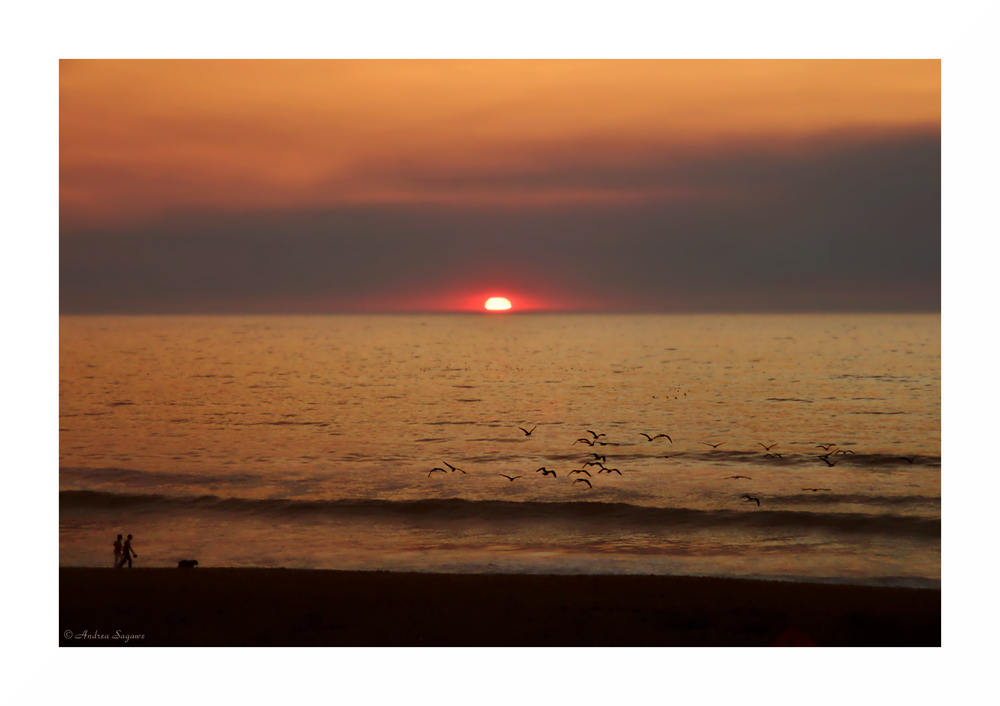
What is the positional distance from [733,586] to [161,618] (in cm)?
1011

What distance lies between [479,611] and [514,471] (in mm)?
13451

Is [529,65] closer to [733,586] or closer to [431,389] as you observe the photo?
[733,586]

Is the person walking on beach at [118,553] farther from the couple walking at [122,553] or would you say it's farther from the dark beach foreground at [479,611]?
the dark beach foreground at [479,611]

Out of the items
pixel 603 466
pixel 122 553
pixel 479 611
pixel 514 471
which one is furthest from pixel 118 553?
pixel 603 466

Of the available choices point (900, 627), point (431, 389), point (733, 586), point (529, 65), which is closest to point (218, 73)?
point (529, 65)

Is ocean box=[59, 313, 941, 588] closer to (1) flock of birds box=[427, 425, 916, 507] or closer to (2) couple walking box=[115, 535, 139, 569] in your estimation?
(1) flock of birds box=[427, 425, 916, 507]

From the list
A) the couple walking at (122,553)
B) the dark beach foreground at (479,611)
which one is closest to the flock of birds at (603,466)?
the dark beach foreground at (479,611)

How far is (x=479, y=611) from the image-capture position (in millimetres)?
12625

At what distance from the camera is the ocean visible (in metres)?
17.4

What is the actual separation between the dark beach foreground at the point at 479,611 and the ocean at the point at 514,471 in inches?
70.1

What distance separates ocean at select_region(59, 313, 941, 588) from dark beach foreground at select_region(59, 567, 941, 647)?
1780mm

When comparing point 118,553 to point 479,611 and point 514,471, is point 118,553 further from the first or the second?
point 514,471

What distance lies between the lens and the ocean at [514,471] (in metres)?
17.4

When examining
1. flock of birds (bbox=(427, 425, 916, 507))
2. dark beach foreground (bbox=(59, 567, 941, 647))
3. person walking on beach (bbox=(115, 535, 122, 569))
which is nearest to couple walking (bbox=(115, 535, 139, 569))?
person walking on beach (bbox=(115, 535, 122, 569))
